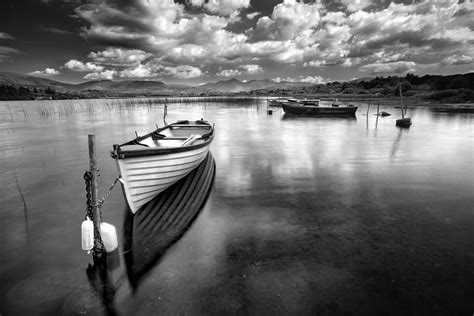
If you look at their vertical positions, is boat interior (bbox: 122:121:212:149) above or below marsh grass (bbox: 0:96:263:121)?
below

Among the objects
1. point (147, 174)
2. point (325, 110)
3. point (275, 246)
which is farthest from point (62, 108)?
point (275, 246)

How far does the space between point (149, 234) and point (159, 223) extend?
0.76 m

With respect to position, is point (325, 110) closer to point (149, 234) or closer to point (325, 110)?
point (325, 110)

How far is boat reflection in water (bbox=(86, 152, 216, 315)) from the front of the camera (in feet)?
21.0

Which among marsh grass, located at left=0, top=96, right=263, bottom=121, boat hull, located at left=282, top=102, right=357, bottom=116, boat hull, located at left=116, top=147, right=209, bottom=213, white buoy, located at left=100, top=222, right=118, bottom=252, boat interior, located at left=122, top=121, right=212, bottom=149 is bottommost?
white buoy, located at left=100, top=222, right=118, bottom=252

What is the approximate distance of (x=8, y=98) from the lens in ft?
430

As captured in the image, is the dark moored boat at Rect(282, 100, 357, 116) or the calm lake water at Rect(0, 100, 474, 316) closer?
the calm lake water at Rect(0, 100, 474, 316)

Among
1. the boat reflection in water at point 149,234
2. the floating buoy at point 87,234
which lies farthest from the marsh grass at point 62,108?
the floating buoy at point 87,234

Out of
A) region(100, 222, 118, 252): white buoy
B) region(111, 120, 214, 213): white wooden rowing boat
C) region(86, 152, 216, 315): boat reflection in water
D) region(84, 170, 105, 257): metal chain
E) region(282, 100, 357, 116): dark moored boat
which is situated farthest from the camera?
region(282, 100, 357, 116): dark moored boat

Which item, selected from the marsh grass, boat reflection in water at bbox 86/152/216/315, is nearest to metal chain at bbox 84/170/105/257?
boat reflection in water at bbox 86/152/216/315

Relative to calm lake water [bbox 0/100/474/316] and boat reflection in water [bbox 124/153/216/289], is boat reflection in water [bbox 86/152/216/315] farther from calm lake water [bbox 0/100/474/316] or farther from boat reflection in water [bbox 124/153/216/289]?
calm lake water [bbox 0/100/474/316]

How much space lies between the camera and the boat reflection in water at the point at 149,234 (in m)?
6.40

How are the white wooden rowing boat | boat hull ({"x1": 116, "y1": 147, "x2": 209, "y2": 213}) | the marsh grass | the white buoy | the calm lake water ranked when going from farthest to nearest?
the marsh grass
boat hull ({"x1": 116, "y1": 147, "x2": 209, "y2": 213})
the white wooden rowing boat
the white buoy
the calm lake water

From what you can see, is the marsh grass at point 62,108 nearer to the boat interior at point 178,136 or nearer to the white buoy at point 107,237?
the boat interior at point 178,136
